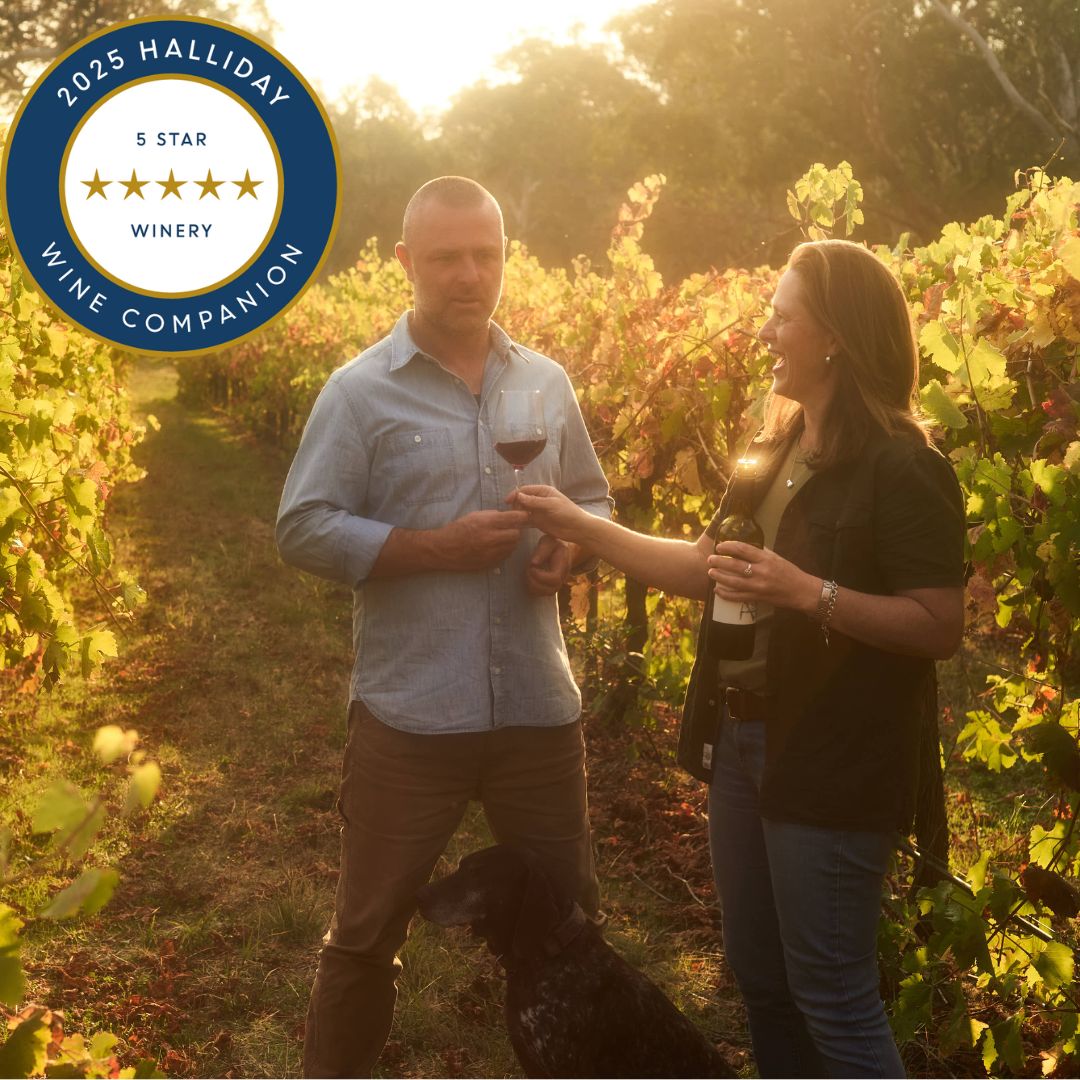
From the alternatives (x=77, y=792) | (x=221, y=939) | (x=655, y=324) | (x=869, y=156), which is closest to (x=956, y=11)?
(x=869, y=156)

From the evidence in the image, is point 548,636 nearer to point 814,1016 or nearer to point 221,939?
point 814,1016

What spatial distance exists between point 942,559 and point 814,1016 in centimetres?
92

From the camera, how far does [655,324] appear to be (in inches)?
205

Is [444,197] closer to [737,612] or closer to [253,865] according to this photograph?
[737,612]

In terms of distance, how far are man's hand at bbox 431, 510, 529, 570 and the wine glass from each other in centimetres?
14

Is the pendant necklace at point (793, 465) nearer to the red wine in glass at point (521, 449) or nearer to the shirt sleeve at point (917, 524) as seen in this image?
the shirt sleeve at point (917, 524)

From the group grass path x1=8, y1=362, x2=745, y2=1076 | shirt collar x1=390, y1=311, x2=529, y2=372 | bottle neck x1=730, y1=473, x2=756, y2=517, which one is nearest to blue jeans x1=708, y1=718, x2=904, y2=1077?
bottle neck x1=730, y1=473, x2=756, y2=517

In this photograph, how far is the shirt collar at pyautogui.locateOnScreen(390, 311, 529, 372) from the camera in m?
2.79

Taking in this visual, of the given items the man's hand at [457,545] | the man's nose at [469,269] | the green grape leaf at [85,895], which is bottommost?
the green grape leaf at [85,895]

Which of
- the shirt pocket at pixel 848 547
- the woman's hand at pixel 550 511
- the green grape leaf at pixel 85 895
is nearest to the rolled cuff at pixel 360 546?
the woman's hand at pixel 550 511

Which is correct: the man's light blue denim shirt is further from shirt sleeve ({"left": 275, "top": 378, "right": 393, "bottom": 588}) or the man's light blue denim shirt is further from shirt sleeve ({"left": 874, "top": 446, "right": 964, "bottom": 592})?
shirt sleeve ({"left": 874, "top": 446, "right": 964, "bottom": 592})

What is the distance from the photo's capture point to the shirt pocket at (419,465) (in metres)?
2.76

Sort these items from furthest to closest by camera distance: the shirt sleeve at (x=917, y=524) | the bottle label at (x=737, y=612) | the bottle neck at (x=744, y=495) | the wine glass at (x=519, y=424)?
the wine glass at (x=519, y=424) < the bottle neck at (x=744, y=495) < the bottle label at (x=737, y=612) < the shirt sleeve at (x=917, y=524)

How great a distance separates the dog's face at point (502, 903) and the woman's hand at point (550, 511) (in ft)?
2.50
